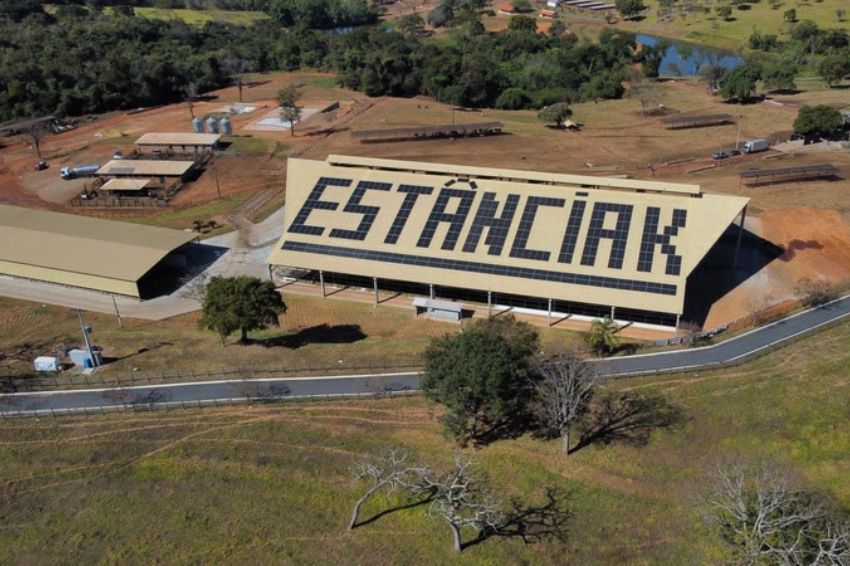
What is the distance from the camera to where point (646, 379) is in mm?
57031

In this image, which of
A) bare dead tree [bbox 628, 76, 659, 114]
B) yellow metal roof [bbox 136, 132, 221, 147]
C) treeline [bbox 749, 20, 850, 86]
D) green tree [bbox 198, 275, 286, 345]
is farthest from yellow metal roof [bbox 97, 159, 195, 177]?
treeline [bbox 749, 20, 850, 86]

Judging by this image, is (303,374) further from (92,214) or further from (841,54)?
(841,54)

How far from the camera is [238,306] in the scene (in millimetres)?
61750

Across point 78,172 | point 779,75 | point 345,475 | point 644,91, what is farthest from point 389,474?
point 779,75

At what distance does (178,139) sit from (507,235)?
77867mm

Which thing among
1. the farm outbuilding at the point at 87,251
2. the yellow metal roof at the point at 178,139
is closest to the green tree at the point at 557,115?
the yellow metal roof at the point at 178,139

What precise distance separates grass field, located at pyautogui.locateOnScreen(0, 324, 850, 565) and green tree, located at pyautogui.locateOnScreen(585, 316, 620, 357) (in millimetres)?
5256

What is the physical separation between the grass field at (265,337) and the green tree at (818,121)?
7421 centimetres

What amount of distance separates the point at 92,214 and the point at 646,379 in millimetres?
85282

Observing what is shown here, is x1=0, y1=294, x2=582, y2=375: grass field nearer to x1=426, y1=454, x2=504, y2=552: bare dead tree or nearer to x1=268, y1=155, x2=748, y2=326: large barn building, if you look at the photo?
x1=268, y1=155, x2=748, y2=326: large barn building

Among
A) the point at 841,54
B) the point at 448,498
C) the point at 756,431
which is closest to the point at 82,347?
the point at 448,498

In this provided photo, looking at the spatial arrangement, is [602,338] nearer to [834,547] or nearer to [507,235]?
[507,235]

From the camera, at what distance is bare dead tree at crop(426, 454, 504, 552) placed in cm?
4194

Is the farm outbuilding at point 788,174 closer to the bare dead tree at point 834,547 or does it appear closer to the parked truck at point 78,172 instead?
the bare dead tree at point 834,547
